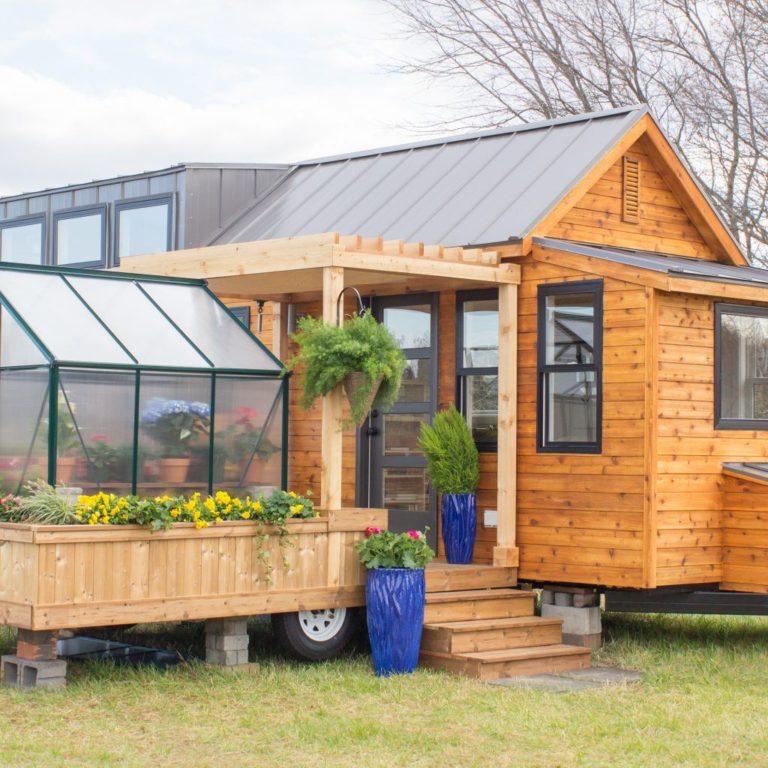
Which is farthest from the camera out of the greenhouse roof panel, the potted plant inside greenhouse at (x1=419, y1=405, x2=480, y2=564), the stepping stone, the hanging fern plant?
the potted plant inside greenhouse at (x1=419, y1=405, x2=480, y2=564)

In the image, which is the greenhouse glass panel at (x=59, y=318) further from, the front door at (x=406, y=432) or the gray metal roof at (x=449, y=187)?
the gray metal roof at (x=449, y=187)

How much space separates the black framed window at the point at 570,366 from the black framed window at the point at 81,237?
6222 millimetres

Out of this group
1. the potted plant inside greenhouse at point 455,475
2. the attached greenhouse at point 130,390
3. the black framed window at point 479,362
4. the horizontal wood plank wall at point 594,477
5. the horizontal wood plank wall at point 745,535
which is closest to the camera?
the attached greenhouse at point 130,390

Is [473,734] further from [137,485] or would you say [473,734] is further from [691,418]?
[691,418]

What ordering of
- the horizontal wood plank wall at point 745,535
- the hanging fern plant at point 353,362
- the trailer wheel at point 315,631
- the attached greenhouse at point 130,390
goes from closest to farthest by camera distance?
the attached greenhouse at point 130,390 → the hanging fern plant at point 353,362 → the trailer wheel at point 315,631 → the horizontal wood plank wall at point 745,535

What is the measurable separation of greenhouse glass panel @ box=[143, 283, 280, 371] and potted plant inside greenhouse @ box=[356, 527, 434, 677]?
1824 mm

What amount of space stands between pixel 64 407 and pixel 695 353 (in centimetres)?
516

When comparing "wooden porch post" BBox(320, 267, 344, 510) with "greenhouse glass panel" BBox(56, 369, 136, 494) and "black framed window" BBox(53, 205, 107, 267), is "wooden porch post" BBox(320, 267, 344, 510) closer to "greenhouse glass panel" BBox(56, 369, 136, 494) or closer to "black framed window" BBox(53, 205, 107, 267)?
"greenhouse glass panel" BBox(56, 369, 136, 494)

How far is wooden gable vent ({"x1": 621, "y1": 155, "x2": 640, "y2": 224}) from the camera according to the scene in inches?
523

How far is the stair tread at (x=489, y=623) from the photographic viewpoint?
10836 mm

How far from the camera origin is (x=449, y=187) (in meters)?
13.8

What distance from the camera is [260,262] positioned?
38.2 feet

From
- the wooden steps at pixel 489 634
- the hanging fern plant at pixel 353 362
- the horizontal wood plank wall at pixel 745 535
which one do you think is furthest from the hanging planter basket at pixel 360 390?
the horizontal wood plank wall at pixel 745 535

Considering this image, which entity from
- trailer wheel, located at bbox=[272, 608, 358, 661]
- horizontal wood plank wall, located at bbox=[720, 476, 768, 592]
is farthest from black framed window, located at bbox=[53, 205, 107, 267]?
horizontal wood plank wall, located at bbox=[720, 476, 768, 592]
